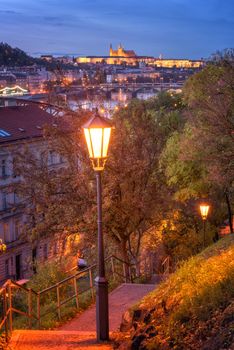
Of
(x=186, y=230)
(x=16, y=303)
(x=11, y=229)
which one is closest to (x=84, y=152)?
(x=16, y=303)

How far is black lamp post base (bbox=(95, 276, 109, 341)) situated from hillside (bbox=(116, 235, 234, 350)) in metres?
A: 0.24

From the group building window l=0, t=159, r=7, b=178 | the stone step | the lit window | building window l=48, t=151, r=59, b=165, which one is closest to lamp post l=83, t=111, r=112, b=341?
the stone step

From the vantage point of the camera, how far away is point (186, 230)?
86.2 ft

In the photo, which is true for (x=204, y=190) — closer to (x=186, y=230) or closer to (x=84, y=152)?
(x=186, y=230)

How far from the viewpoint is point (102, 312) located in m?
8.88

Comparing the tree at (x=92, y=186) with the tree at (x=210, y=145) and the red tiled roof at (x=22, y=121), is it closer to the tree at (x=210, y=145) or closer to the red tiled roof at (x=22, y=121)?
the tree at (x=210, y=145)

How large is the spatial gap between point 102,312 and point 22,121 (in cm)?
3713

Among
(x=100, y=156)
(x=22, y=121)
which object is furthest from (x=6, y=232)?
(x=100, y=156)

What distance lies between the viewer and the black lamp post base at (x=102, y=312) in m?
8.77

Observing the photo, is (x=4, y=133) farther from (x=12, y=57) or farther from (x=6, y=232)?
(x=12, y=57)

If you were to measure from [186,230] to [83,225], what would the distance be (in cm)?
1075

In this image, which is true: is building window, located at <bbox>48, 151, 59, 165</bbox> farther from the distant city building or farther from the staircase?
the distant city building

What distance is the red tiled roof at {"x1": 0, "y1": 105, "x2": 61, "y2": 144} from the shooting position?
136ft

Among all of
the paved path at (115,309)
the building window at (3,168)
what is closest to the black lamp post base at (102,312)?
the paved path at (115,309)
